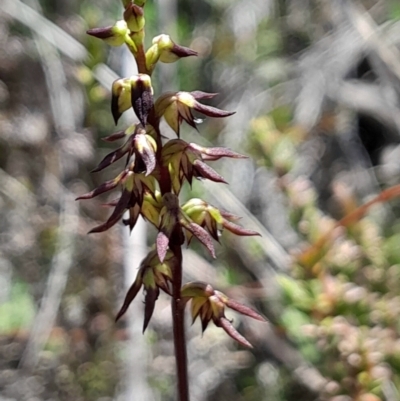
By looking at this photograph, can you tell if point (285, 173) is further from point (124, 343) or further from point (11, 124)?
point (11, 124)

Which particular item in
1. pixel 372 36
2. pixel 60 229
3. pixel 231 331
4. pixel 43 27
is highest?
pixel 43 27

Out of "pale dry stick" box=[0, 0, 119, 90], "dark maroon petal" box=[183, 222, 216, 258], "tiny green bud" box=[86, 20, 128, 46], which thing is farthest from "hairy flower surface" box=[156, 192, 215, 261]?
"pale dry stick" box=[0, 0, 119, 90]

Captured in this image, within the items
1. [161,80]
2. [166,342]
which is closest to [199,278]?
[166,342]

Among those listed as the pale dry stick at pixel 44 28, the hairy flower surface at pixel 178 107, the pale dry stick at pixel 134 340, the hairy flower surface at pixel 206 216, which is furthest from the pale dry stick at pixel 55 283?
the hairy flower surface at pixel 178 107

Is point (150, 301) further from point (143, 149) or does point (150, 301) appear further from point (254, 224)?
point (254, 224)

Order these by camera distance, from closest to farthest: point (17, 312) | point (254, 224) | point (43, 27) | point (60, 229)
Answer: point (254, 224) < point (17, 312) < point (60, 229) < point (43, 27)

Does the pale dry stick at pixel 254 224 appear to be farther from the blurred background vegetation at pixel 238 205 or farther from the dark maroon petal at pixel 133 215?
the dark maroon petal at pixel 133 215

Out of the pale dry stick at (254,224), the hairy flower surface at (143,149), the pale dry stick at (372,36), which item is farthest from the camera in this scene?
the pale dry stick at (372,36)

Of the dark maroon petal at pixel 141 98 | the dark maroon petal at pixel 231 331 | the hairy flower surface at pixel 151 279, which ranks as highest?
the dark maroon petal at pixel 141 98

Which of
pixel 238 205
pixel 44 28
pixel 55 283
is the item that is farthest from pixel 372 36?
pixel 55 283
